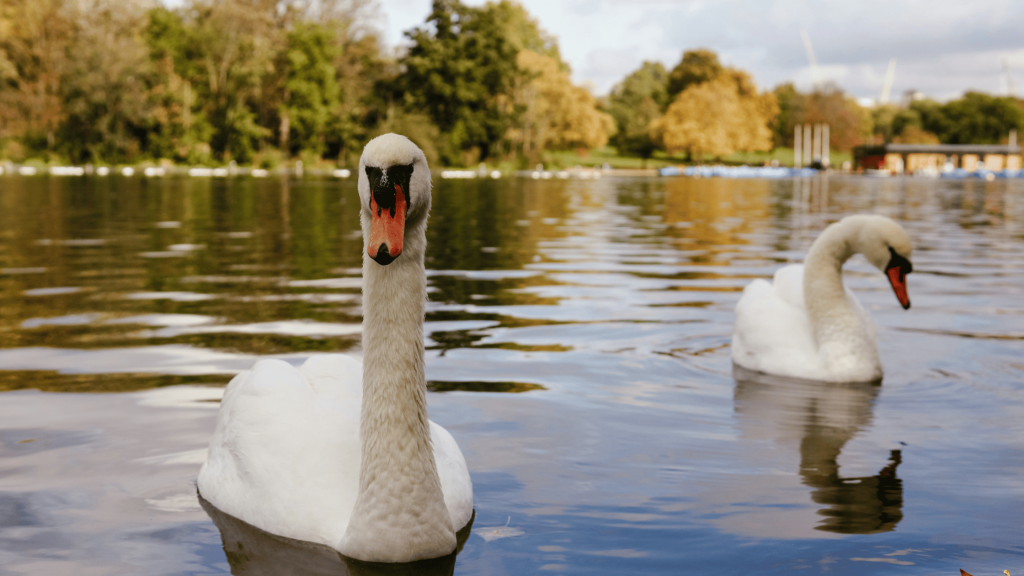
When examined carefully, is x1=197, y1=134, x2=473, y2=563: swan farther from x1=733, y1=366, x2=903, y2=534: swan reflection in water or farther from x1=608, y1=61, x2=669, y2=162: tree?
x1=608, y1=61, x2=669, y2=162: tree

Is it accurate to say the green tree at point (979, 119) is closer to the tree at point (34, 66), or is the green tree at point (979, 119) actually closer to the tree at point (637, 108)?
the tree at point (637, 108)

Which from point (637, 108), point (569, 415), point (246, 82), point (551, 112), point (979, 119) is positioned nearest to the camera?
point (569, 415)

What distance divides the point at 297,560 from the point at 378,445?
24.2 inches

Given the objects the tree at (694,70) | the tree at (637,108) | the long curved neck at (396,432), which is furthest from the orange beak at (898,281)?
the tree at (694,70)

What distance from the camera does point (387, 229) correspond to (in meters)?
3.15

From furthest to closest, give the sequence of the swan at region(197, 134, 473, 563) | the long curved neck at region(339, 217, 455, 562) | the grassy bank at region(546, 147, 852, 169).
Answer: the grassy bank at region(546, 147, 852, 169), the long curved neck at region(339, 217, 455, 562), the swan at region(197, 134, 473, 563)

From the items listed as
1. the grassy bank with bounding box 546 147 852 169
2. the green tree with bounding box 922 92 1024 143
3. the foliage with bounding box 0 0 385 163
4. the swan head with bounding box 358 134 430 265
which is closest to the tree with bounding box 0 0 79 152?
the foliage with bounding box 0 0 385 163

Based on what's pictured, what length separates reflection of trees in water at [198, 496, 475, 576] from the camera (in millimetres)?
3578

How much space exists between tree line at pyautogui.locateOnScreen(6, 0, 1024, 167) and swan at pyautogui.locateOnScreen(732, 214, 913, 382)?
59.3 meters

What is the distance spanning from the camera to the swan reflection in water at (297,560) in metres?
3.58

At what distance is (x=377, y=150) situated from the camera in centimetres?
319

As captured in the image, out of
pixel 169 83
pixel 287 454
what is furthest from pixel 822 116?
pixel 287 454

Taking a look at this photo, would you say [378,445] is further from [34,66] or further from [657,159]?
[657,159]

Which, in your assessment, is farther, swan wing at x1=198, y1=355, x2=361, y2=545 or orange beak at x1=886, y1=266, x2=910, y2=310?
orange beak at x1=886, y1=266, x2=910, y2=310
